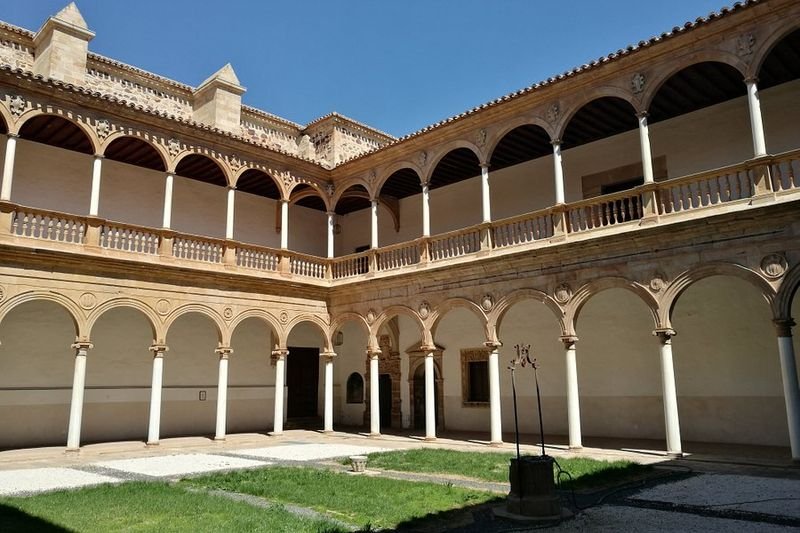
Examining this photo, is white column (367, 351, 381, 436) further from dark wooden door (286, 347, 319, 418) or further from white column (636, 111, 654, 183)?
white column (636, 111, 654, 183)

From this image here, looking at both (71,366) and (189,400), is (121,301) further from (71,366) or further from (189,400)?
(189,400)

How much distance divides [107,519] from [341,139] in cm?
1547

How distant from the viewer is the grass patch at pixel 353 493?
20.5ft

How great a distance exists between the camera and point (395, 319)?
60.7ft

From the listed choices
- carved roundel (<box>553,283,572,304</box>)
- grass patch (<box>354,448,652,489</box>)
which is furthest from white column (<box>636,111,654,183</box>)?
grass patch (<box>354,448,652,489</box>)

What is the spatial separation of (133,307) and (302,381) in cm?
682

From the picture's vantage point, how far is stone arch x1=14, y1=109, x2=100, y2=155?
1229 centimetres

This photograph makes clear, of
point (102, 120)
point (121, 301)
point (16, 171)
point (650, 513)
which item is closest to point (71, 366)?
point (121, 301)

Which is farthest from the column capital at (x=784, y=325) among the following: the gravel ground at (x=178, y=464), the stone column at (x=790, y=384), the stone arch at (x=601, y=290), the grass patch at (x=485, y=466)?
the gravel ground at (x=178, y=464)

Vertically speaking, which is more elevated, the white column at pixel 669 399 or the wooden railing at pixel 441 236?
the wooden railing at pixel 441 236

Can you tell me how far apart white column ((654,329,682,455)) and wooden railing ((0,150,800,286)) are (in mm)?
2180

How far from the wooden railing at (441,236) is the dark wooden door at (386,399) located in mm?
3687

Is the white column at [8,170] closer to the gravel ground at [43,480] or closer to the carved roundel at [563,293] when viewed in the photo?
the gravel ground at [43,480]

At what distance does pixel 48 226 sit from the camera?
1247 centimetres
